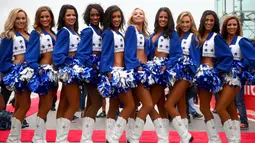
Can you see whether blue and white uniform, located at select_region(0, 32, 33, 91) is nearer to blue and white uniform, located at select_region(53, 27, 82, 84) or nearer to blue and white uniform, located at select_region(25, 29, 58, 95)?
blue and white uniform, located at select_region(25, 29, 58, 95)

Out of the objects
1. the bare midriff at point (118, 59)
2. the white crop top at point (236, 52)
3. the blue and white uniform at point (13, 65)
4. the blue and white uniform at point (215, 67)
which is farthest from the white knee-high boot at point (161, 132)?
the blue and white uniform at point (13, 65)

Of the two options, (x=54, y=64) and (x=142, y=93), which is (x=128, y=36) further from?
(x=54, y=64)

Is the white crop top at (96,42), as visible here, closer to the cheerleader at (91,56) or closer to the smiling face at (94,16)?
the cheerleader at (91,56)

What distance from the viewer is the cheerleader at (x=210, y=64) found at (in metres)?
4.00

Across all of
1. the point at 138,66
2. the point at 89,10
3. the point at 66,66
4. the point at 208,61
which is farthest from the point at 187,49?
the point at 66,66

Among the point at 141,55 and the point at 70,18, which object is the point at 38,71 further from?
the point at 141,55

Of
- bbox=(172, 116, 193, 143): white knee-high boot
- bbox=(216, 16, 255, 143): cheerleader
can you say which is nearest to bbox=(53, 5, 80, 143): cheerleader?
bbox=(172, 116, 193, 143): white knee-high boot

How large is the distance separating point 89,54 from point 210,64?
147 centimetres

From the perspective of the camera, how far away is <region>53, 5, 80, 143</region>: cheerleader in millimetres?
3932

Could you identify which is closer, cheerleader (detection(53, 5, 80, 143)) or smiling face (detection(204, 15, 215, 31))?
cheerleader (detection(53, 5, 80, 143))

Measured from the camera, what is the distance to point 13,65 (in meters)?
4.16

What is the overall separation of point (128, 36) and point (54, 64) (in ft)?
3.06

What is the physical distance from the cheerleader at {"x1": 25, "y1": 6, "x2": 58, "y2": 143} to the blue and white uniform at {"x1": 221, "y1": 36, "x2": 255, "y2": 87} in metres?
2.07

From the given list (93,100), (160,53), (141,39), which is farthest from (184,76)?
(93,100)
